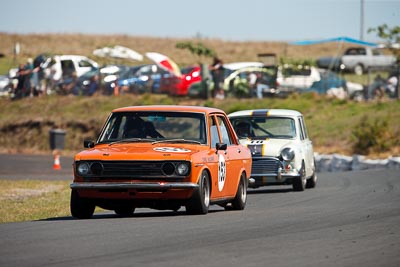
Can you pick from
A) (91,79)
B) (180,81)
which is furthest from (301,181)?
(91,79)

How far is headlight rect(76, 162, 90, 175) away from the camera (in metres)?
12.3

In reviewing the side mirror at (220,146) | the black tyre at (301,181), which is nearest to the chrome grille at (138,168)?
the side mirror at (220,146)

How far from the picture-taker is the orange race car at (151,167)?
39.8ft

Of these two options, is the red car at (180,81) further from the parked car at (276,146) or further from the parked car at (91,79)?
the parked car at (276,146)

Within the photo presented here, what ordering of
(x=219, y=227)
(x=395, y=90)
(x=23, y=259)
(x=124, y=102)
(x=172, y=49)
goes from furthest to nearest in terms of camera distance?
(x=172, y=49), (x=124, y=102), (x=395, y=90), (x=219, y=227), (x=23, y=259)

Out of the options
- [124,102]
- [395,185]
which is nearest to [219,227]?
[395,185]

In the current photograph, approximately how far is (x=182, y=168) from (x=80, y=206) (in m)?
1.31

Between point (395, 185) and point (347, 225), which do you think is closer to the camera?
point (347, 225)

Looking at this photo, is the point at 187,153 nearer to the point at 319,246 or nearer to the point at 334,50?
the point at 319,246

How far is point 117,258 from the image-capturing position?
8.55 meters

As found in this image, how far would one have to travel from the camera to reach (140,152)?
12312mm

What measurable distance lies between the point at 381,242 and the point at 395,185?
34.5 feet

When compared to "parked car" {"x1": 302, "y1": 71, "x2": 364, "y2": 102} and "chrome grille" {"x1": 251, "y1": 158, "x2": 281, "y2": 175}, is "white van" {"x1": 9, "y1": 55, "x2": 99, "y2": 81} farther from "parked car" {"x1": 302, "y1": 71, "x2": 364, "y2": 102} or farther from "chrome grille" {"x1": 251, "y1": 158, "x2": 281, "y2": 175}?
"chrome grille" {"x1": 251, "y1": 158, "x2": 281, "y2": 175}

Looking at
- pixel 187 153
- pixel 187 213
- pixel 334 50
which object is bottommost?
pixel 334 50
